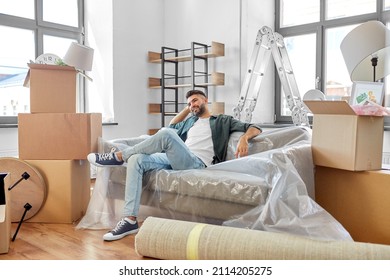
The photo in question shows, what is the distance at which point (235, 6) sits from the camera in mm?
4520

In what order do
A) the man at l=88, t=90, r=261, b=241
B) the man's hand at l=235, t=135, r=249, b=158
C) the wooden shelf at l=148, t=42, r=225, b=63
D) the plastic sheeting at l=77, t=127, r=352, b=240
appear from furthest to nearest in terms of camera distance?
1. the wooden shelf at l=148, t=42, r=225, b=63
2. the man's hand at l=235, t=135, r=249, b=158
3. the man at l=88, t=90, r=261, b=241
4. the plastic sheeting at l=77, t=127, r=352, b=240

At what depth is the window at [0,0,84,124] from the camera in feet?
13.5

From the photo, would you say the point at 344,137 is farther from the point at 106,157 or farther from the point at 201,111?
the point at 106,157

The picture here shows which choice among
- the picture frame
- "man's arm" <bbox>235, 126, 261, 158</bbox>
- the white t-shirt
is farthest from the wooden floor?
the picture frame

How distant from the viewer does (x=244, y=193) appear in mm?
2223

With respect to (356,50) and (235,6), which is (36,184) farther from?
(235,6)

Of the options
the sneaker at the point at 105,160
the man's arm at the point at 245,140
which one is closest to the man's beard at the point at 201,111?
the man's arm at the point at 245,140

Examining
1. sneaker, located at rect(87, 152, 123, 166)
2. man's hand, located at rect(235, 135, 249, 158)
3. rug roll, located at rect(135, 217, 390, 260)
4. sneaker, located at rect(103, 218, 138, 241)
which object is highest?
man's hand, located at rect(235, 135, 249, 158)

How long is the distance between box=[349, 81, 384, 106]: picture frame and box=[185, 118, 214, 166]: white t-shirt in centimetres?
98

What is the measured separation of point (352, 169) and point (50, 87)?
2.00 m

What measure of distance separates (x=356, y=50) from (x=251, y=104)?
1.40 meters

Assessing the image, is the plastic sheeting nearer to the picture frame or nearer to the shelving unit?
the picture frame

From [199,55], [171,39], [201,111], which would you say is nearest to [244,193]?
[201,111]

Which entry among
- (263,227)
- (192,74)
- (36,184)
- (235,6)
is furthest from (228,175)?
(235,6)
